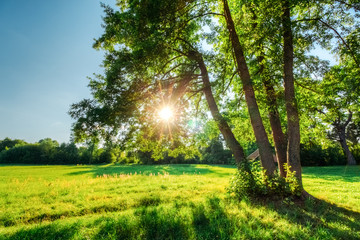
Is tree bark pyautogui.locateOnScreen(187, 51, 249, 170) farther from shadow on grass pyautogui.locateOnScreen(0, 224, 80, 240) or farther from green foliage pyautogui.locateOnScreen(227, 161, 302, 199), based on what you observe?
shadow on grass pyautogui.locateOnScreen(0, 224, 80, 240)

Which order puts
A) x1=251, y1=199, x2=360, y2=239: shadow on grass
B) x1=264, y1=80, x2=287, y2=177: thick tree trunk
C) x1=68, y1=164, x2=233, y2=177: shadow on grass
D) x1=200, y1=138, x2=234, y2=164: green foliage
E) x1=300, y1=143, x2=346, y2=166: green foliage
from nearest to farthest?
x1=251, y1=199, x2=360, y2=239: shadow on grass < x1=264, y1=80, x2=287, y2=177: thick tree trunk < x1=68, y1=164, x2=233, y2=177: shadow on grass < x1=300, y1=143, x2=346, y2=166: green foliage < x1=200, y1=138, x2=234, y2=164: green foliage

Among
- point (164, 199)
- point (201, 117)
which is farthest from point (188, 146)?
point (164, 199)

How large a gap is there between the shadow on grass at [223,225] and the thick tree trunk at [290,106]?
5.24ft

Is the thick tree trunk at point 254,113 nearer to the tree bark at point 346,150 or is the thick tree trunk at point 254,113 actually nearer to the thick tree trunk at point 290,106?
the thick tree trunk at point 290,106

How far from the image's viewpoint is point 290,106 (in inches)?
280

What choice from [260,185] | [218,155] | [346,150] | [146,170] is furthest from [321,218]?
[218,155]

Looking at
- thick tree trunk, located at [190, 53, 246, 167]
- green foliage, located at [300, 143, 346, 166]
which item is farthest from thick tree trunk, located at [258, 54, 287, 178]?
green foliage, located at [300, 143, 346, 166]

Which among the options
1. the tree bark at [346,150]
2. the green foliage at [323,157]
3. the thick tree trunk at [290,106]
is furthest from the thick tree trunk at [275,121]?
the tree bark at [346,150]

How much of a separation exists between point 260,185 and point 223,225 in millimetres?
2878

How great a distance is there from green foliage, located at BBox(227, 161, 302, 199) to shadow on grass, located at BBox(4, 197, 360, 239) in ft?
1.86

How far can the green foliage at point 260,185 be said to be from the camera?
21.6ft

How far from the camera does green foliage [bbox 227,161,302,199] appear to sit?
6.59 meters

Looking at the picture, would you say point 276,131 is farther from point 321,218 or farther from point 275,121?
point 321,218

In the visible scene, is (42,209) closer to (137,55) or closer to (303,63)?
(137,55)
